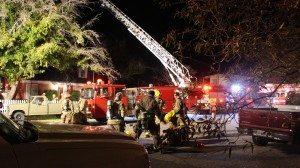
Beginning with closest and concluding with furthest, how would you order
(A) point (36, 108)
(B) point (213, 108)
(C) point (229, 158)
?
(C) point (229, 158) < (B) point (213, 108) < (A) point (36, 108)

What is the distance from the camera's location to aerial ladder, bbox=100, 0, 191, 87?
2350 cm

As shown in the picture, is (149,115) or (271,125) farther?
(149,115)

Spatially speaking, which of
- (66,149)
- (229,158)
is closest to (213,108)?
(229,158)

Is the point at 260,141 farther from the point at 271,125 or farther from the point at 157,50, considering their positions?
the point at 157,50

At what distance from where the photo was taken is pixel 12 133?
2.33 meters

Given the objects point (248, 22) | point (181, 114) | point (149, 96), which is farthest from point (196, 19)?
point (181, 114)

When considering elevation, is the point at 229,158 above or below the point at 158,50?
below

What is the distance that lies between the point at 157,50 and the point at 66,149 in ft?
74.2

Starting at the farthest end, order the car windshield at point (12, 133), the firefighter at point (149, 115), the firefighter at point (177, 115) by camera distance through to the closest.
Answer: the firefighter at point (177, 115) → the firefighter at point (149, 115) → the car windshield at point (12, 133)

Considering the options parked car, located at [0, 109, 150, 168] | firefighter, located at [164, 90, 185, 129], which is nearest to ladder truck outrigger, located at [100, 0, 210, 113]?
firefighter, located at [164, 90, 185, 129]

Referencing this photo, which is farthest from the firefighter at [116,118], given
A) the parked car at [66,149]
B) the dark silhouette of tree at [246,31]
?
the parked car at [66,149]

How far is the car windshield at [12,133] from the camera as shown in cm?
221

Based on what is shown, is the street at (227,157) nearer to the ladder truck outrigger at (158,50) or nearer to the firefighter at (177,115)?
the firefighter at (177,115)

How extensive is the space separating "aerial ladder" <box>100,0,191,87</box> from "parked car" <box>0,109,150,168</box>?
67.0ft
